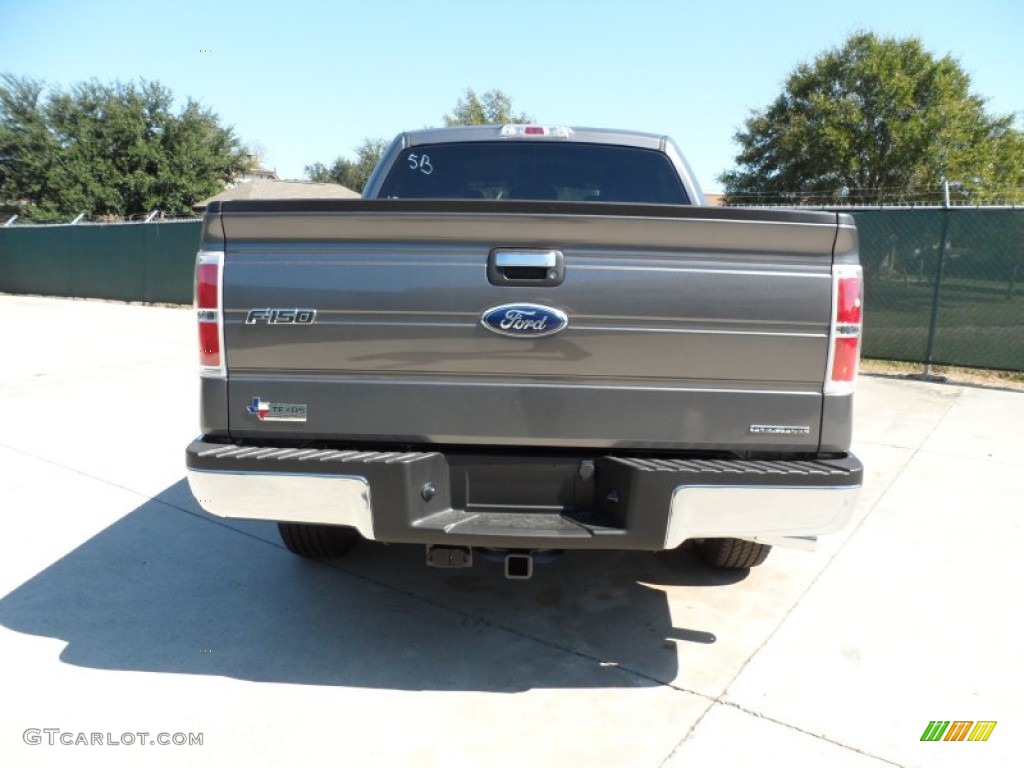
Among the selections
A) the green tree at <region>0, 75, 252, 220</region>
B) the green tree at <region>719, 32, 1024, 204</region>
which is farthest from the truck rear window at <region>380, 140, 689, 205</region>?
the green tree at <region>0, 75, 252, 220</region>

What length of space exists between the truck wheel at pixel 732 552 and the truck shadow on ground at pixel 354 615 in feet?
0.29

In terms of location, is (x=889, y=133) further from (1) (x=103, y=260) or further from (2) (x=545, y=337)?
(2) (x=545, y=337)

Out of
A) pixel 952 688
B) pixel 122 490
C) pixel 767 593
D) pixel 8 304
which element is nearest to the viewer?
pixel 952 688

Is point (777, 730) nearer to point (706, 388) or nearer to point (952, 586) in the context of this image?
point (706, 388)

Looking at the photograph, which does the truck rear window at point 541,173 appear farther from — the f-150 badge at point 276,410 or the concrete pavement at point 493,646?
the concrete pavement at point 493,646

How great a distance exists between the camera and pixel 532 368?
255 centimetres

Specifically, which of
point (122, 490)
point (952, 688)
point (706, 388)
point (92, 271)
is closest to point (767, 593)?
point (952, 688)

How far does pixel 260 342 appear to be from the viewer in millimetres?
2586

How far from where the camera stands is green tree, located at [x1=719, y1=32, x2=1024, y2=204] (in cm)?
2342

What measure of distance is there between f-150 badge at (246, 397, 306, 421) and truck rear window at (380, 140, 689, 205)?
184cm

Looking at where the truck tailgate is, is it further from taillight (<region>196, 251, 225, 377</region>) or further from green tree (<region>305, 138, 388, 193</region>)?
green tree (<region>305, 138, 388, 193</region>)

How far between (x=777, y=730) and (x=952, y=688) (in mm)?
806

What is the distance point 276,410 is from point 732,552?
2275 mm

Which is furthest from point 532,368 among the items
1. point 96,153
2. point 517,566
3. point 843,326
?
point 96,153
